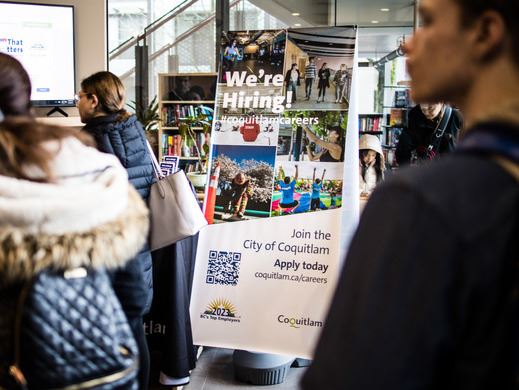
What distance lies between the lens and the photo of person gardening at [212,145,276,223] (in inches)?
126

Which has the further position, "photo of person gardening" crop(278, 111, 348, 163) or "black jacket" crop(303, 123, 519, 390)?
"photo of person gardening" crop(278, 111, 348, 163)

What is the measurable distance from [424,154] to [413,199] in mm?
3181

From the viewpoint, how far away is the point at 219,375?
3.49m

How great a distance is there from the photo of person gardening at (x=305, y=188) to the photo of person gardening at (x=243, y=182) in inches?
2.0

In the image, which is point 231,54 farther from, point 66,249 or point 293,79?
point 66,249

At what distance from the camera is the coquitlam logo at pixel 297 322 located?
3.04 meters

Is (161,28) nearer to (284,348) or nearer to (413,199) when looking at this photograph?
(284,348)

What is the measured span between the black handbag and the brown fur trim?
0.02 meters

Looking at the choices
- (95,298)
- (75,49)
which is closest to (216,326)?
(95,298)

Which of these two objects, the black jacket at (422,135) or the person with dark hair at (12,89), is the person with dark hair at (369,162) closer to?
the black jacket at (422,135)

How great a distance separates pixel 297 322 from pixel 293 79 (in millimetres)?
1212

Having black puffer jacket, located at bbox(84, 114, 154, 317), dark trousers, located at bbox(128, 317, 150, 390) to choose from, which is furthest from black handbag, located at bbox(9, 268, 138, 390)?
black puffer jacket, located at bbox(84, 114, 154, 317)

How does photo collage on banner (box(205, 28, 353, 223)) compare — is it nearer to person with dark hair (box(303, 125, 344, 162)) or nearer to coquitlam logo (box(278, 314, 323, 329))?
person with dark hair (box(303, 125, 344, 162))

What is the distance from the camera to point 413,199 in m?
0.65
